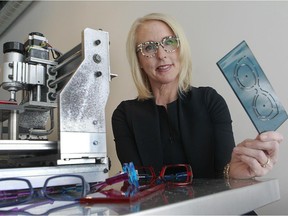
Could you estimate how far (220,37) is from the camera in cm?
139

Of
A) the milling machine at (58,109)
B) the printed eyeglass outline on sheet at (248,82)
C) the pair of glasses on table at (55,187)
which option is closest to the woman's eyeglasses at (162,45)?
the milling machine at (58,109)

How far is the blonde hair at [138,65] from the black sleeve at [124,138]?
107mm

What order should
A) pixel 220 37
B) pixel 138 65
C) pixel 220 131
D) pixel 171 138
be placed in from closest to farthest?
pixel 220 131, pixel 171 138, pixel 138 65, pixel 220 37

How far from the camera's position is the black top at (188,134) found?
3.37 ft

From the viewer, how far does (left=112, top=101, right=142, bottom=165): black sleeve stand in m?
1.13

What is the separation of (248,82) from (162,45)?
0.51 metres

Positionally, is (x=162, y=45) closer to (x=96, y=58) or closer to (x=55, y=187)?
(x=96, y=58)

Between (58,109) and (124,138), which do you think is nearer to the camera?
(58,109)

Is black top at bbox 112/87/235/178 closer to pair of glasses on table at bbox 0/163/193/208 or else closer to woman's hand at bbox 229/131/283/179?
woman's hand at bbox 229/131/283/179

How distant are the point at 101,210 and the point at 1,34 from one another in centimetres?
357

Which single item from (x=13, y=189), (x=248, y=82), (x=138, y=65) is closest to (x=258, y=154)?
(x=248, y=82)

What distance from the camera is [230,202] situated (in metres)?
0.44

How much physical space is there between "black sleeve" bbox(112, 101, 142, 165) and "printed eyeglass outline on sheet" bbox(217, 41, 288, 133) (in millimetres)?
573

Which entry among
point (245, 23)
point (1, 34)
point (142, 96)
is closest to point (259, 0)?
point (245, 23)
